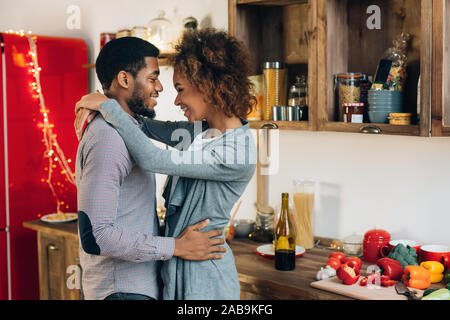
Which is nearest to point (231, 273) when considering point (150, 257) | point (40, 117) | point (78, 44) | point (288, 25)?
point (150, 257)

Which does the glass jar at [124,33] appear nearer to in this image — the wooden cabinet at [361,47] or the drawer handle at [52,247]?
the wooden cabinet at [361,47]

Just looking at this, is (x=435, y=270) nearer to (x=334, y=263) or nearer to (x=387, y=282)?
(x=387, y=282)

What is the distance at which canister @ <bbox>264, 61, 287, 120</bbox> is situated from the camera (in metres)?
2.42

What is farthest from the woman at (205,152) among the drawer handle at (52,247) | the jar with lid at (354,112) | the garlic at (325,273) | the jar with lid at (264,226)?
the drawer handle at (52,247)

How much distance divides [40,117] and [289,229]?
6.29 ft

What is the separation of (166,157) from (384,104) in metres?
0.90

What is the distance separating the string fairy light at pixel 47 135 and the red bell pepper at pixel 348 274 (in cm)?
193

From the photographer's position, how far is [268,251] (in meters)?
2.39

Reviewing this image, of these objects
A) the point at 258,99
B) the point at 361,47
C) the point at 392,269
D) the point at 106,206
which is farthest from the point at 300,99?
the point at 106,206

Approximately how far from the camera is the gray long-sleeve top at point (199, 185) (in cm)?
161

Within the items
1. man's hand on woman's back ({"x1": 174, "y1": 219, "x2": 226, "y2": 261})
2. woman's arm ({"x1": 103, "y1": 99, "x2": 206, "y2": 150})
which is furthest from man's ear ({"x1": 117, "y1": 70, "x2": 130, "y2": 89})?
man's hand on woman's back ({"x1": 174, "y1": 219, "x2": 226, "y2": 261})

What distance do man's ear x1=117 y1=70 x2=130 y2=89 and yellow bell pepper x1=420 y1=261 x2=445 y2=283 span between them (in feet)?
4.06

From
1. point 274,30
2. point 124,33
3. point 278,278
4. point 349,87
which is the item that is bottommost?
point 278,278

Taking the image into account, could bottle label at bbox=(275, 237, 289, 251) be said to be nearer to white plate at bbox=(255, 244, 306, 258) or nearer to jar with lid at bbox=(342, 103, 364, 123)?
white plate at bbox=(255, 244, 306, 258)
